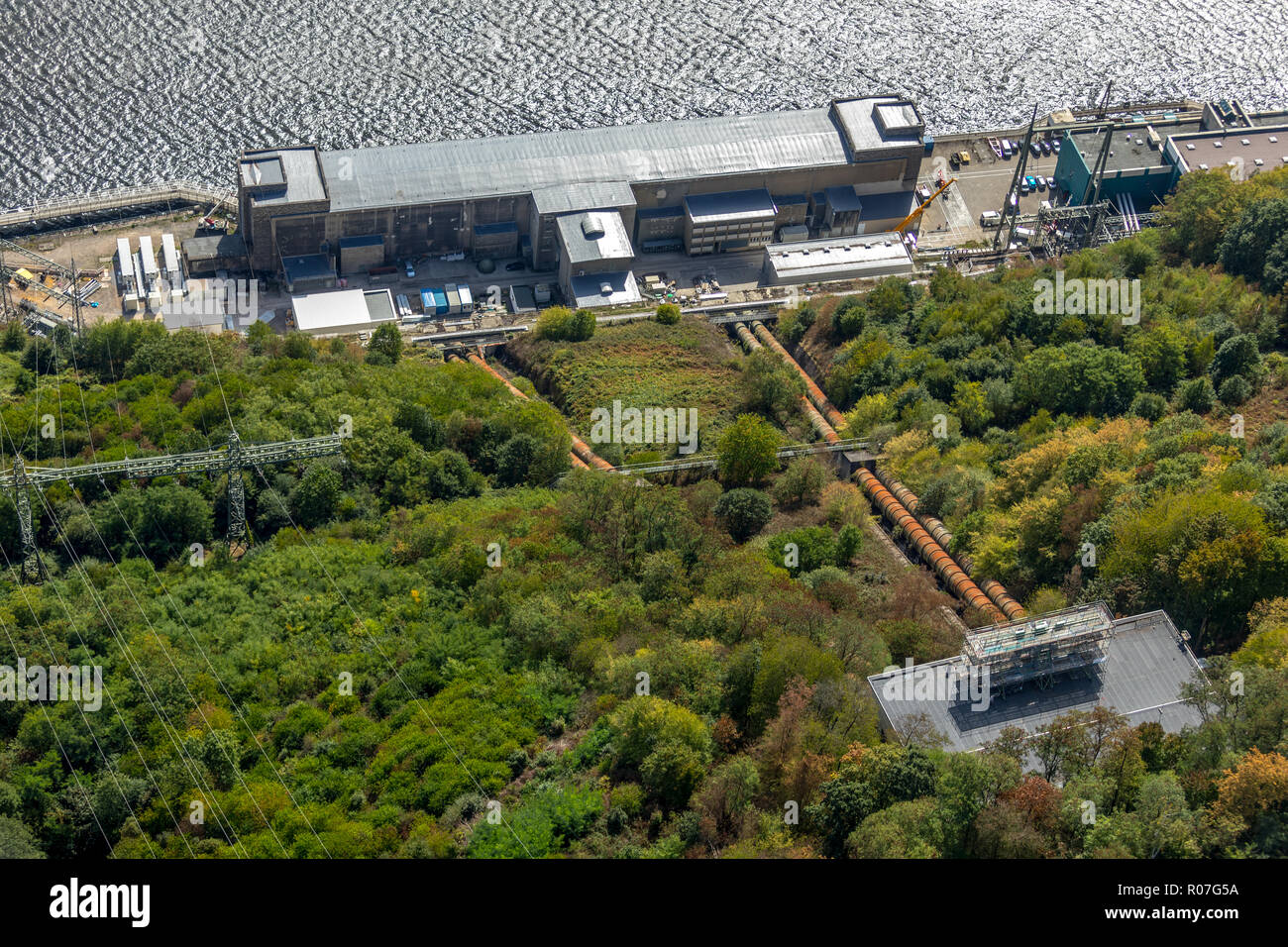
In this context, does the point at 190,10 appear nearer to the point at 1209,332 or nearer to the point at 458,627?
the point at 458,627

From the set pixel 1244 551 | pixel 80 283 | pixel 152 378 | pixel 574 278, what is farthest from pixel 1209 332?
pixel 80 283

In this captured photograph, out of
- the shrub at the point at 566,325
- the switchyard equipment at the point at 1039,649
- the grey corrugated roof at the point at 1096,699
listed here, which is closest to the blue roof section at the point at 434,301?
the shrub at the point at 566,325

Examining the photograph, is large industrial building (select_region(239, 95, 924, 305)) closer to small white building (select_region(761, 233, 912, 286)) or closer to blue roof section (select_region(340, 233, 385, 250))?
blue roof section (select_region(340, 233, 385, 250))

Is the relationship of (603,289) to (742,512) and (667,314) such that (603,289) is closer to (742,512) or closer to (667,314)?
(667,314)

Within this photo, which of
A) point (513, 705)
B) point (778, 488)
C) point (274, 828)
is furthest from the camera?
point (778, 488)

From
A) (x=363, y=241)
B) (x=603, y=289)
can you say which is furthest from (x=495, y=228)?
(x=603, y=289)

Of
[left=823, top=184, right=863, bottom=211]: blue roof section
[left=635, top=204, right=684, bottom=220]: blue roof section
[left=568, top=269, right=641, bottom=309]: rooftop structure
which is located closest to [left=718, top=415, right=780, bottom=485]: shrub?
[left=568, top=269, right=641, bottom=309]: rooftop structure
